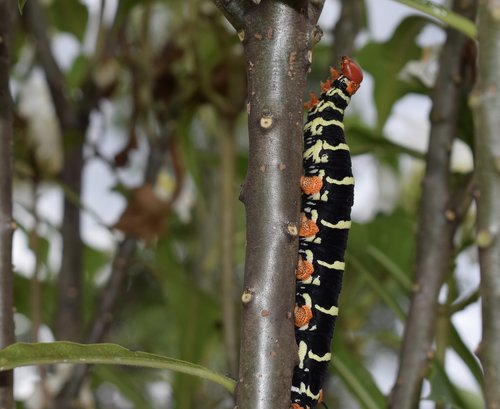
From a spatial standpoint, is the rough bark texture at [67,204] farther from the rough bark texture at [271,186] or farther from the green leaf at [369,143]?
the rough bark texture at [271,186]

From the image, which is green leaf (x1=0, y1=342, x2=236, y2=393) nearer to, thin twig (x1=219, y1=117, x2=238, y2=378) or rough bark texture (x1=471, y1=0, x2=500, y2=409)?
rough bark texture (x1=471, y1=0, x2=500, y2=409)

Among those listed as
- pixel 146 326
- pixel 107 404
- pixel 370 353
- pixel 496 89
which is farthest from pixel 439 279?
pixel 370 353

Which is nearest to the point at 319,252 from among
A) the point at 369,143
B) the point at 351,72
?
the point at 351,72

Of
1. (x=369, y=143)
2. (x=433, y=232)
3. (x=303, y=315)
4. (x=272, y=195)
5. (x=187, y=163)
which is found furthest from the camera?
(x=187, y=163)

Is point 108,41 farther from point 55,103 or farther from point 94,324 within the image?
point 94,324

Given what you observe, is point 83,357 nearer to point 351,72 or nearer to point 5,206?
point 5,206

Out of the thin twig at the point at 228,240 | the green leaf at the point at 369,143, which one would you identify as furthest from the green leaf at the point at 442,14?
the thin twig at the point at 228,240
